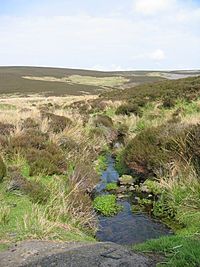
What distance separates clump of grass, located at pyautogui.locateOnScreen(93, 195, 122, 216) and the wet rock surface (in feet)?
14.3

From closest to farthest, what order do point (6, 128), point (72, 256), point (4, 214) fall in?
1. point (72, 256)
2. point (4, 214)
3. point (6, 128)

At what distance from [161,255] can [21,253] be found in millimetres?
2204

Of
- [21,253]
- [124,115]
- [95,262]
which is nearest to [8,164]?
[21,253]

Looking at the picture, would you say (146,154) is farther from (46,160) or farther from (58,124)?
(58,124)

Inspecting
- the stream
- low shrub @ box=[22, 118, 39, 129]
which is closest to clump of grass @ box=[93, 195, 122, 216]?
the stream

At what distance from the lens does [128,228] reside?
10.8m

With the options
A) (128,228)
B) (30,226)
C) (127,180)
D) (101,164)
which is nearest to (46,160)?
(127,180)

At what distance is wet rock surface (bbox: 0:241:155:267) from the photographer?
639cm

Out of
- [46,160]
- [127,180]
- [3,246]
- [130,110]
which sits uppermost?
[130,110]

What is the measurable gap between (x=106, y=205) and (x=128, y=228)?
1.50 meters

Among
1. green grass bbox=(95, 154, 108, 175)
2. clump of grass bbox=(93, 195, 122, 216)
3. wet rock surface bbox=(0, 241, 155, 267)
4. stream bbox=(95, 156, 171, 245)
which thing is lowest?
stream bbox=(95, 156, 171, 245)

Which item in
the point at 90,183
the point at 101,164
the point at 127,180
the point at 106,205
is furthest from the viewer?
the point at 101,164

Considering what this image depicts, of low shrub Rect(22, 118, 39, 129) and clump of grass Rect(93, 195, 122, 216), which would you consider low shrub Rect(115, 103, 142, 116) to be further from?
clump of grass Rect(93, 195, 122, 216)

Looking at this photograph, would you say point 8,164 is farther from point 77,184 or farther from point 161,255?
point 161,255
